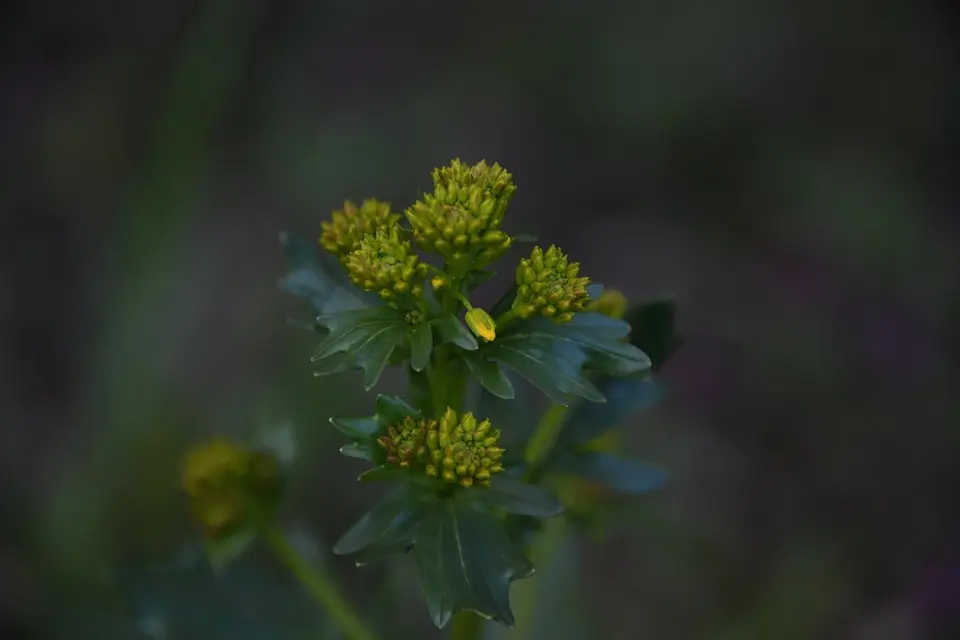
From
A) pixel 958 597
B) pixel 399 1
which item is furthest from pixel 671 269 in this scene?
pixel 399 1

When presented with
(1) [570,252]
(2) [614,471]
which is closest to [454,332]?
(2) [614,471]

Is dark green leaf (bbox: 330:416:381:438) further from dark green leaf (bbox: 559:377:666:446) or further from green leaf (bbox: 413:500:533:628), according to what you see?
dark green leaf (bbox: 559:377:666:446)

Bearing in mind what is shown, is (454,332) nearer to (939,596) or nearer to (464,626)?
(464,626)

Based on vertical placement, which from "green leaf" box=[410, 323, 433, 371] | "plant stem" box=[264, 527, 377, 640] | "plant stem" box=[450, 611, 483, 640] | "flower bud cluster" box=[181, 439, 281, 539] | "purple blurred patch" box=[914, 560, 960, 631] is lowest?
"purple blurred patch" box=[914, 560, 960, 631]

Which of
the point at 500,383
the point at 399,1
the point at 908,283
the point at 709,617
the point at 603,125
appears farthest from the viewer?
the point at 399,1

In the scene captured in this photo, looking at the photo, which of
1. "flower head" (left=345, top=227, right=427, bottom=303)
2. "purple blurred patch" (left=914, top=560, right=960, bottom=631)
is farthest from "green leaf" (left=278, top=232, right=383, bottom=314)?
"purple blurred patch" (left=914, top=560, right=960, bottom=631)

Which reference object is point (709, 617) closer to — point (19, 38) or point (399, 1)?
point (399, 1)
